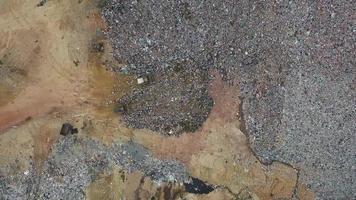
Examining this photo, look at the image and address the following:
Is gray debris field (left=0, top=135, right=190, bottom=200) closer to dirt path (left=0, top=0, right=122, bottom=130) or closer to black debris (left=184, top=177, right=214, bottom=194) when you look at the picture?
black debris (left=184, top=177, right=214, bottom=194)

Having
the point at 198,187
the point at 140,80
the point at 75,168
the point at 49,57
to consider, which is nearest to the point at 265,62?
the point at 140,80

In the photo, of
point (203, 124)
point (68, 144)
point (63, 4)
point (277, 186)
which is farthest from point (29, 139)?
point (277, 186)

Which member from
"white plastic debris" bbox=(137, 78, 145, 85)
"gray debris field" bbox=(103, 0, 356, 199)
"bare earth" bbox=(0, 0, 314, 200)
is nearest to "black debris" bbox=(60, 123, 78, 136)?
"bare earth" bbox=(0, 0, 314, 200)

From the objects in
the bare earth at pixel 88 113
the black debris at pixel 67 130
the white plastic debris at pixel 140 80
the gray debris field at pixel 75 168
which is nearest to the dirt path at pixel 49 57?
the bare earth at pixel 88 113

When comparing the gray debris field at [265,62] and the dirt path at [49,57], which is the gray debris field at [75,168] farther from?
the dirt path at [49,57]

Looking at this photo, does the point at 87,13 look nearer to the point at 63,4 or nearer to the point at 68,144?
the point at 63,4

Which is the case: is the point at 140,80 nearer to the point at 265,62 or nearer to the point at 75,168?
the point at 75,168
